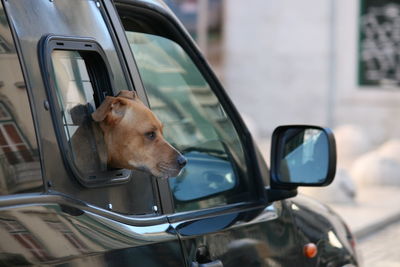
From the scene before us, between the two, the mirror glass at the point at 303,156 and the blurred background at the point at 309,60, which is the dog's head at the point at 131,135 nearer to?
the mirror glass at the point at 303,156

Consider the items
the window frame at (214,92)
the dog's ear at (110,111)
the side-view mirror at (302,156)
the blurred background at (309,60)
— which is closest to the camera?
the dog's ear at (110,111)

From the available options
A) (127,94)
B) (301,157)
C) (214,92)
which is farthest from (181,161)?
(301,157)

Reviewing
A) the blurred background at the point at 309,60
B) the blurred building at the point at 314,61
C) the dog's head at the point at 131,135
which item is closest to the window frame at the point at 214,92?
the dog's head at the point at 131,135

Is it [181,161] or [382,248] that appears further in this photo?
[382,248]

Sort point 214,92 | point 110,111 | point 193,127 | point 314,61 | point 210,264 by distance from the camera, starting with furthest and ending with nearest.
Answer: point 314,61 → point 193,127 → point 214,92 → point 210,264 → point 110,111

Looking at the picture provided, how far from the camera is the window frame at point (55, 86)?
2.45 metres

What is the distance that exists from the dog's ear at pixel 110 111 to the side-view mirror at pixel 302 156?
1009mm

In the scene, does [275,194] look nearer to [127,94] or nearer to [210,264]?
[210,264]

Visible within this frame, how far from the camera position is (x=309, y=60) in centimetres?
1980

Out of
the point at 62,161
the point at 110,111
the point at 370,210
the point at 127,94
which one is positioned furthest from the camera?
the point at 370,210

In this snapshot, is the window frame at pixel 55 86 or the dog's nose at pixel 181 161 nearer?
the window frame at pixel 55 86

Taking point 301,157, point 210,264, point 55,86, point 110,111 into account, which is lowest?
point 210,264

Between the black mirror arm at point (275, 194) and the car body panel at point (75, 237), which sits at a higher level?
the car body panel at point (75, 237)

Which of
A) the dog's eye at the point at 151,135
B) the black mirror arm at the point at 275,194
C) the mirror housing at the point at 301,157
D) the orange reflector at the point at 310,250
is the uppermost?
the dog's eye at the point at 151,135
